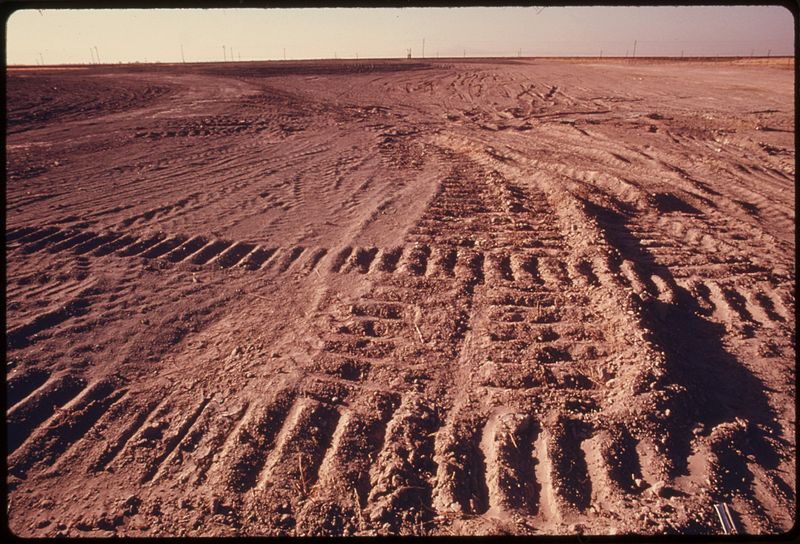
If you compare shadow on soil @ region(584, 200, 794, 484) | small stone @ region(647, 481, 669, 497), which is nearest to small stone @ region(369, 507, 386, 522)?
small stone @ region(647, 481, 669, 497)

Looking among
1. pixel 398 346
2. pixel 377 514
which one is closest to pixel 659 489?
pixel 377 514

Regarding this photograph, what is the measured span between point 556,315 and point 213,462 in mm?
2528

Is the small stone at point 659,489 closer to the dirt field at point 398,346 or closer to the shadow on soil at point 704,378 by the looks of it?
the dirt field at point 398,346

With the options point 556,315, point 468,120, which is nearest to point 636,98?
point 468,120

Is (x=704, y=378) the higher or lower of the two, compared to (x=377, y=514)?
higher

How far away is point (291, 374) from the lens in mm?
2992

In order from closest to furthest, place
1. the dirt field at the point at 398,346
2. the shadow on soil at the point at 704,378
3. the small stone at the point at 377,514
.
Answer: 1. the small stone at the point at 377,514
2. the dirt field at the point at 398,346
3. the shadow on soil at the point at 704,378

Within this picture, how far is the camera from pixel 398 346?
3.25 meters

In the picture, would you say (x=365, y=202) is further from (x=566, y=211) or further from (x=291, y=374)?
(x=291, y=374)

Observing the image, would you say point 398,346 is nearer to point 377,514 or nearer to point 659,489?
point 377,514

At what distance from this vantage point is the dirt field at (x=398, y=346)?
226 centimetres

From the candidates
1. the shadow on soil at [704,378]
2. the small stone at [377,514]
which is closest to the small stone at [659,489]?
the shadow on soil at [704,378]

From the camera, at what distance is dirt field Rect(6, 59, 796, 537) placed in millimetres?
2260

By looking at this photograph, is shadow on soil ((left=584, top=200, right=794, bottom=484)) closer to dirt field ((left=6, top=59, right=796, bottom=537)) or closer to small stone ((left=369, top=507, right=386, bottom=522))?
dirt field ((left=6, top=59, right=796, bottom=537))
